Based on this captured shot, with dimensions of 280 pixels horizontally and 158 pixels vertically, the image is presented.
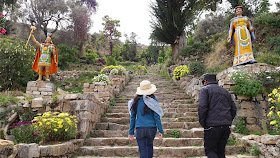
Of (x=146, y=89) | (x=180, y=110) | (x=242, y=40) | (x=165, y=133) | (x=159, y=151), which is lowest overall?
(x=159, y=151)

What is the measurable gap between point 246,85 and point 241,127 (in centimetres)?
116

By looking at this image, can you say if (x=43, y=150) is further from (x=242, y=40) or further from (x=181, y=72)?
(x=181, y=72)

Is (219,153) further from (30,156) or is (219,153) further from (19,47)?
(19,47)

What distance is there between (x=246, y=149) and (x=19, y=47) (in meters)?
10.4

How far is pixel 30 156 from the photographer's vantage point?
3.53 metres

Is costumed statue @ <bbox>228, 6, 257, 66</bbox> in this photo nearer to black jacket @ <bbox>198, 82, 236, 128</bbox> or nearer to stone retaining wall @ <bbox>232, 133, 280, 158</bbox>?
stone retaining wall @ <bbox>232, 133, 280, 158</bbox>

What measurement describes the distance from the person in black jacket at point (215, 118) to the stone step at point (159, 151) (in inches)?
58.3

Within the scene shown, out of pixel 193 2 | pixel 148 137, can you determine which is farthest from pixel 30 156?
pixel 193 2

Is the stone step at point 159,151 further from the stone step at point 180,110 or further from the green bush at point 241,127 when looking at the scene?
the stone step at point 180,110

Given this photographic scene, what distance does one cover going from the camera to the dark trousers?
9.86ft

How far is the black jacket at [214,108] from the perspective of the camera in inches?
119

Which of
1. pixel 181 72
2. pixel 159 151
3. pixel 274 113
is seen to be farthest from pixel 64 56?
pixel 274 113

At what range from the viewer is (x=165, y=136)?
17.6ft

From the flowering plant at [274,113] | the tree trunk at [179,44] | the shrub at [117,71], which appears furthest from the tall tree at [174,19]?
the flowering plant at [274,113]
